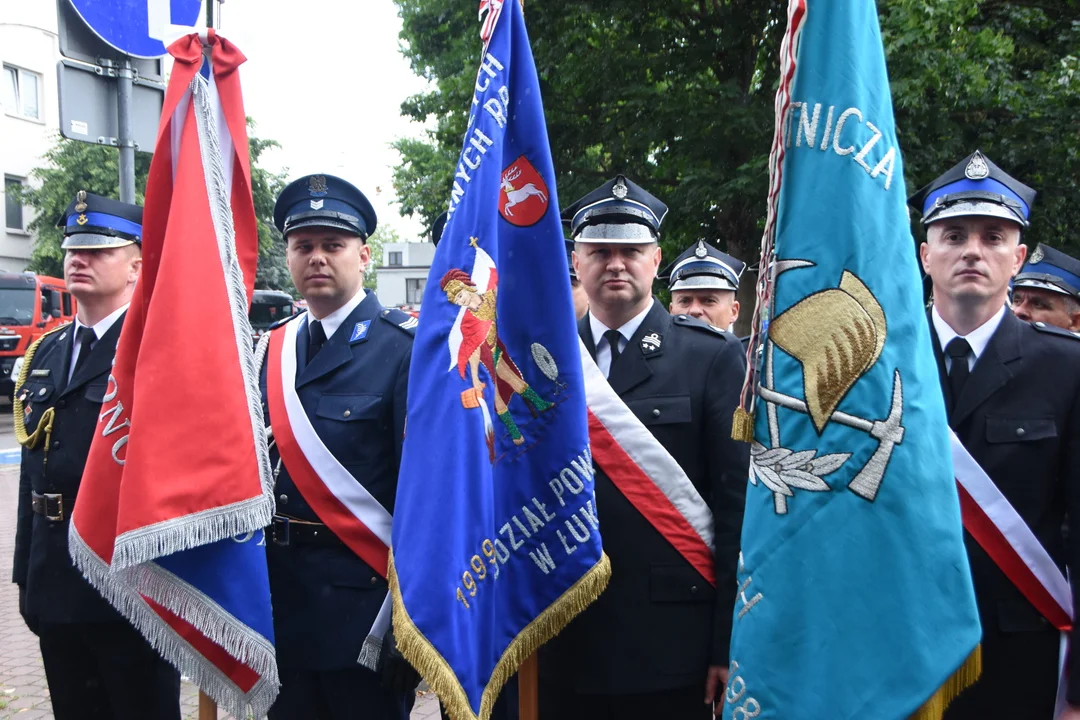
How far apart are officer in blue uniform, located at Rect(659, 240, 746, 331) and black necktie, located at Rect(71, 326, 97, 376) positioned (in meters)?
3.18

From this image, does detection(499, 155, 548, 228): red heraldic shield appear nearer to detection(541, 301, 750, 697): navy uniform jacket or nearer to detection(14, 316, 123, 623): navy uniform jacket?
detection(541, 301, 750, 697): navy uniform jacket

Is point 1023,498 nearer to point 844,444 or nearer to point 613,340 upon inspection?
point 844,444

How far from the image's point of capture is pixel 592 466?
2.81m

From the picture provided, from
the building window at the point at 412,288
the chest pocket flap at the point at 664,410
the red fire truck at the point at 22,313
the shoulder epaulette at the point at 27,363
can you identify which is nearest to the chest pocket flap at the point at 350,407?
the chest pocket flap at the point at 664,410

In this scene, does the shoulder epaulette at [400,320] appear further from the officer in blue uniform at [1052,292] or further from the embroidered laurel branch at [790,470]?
the officer in blue uniform at [1052,292]

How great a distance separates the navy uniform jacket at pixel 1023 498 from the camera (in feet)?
8.16

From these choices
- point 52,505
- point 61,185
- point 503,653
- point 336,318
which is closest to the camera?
point 503,653

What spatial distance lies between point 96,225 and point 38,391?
0.70 metres

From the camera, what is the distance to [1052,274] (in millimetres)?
4527

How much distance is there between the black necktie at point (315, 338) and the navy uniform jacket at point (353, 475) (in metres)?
0.08

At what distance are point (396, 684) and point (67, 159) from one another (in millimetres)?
27546

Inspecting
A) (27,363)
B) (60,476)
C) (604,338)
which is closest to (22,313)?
(27,363)

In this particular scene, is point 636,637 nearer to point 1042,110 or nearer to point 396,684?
point 396,684

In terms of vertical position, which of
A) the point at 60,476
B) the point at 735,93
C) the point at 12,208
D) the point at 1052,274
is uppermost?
the point at 735,93
